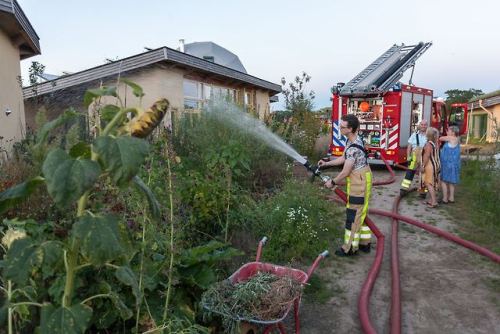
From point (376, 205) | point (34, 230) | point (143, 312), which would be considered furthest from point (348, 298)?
point (376, 205)

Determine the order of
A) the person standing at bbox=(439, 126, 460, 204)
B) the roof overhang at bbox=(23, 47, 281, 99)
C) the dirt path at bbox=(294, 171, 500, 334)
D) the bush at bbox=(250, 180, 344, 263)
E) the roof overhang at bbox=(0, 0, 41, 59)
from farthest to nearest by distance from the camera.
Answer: the roof overhang at bbox=(23, 47, 281, 99), the person standing at bbox=(439, 126, 460, 204), the roof overhang at bbox=(0, 0, 41, 59), the bush at bbox=(250, 180, 344, 263), the dirt path at bbox=(294, 171, 500, 334)

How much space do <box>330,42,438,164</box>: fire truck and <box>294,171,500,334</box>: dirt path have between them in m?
5.99

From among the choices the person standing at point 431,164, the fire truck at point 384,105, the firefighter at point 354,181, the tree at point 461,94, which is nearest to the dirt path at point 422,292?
the firefighter at point 354,181

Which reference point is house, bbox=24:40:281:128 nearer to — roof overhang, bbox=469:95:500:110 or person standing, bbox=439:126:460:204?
person standing, bbox=439:126:460:204

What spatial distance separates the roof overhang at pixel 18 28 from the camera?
7293mm

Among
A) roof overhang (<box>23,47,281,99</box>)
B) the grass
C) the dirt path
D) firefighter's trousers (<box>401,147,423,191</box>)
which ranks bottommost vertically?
the dirt path

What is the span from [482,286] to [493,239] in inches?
72.1

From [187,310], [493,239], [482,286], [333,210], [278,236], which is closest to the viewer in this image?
[187,310]

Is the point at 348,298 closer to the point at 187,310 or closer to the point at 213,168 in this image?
the point at 187,310

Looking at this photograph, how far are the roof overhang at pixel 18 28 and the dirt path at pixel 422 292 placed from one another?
7.12 metres

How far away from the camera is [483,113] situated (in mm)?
29469

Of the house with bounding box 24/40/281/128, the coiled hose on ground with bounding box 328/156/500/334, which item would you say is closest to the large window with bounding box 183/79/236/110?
the house with bounding box 24/40/281/128

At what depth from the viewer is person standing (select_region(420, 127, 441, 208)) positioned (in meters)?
7.75

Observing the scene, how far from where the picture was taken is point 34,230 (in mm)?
2896
